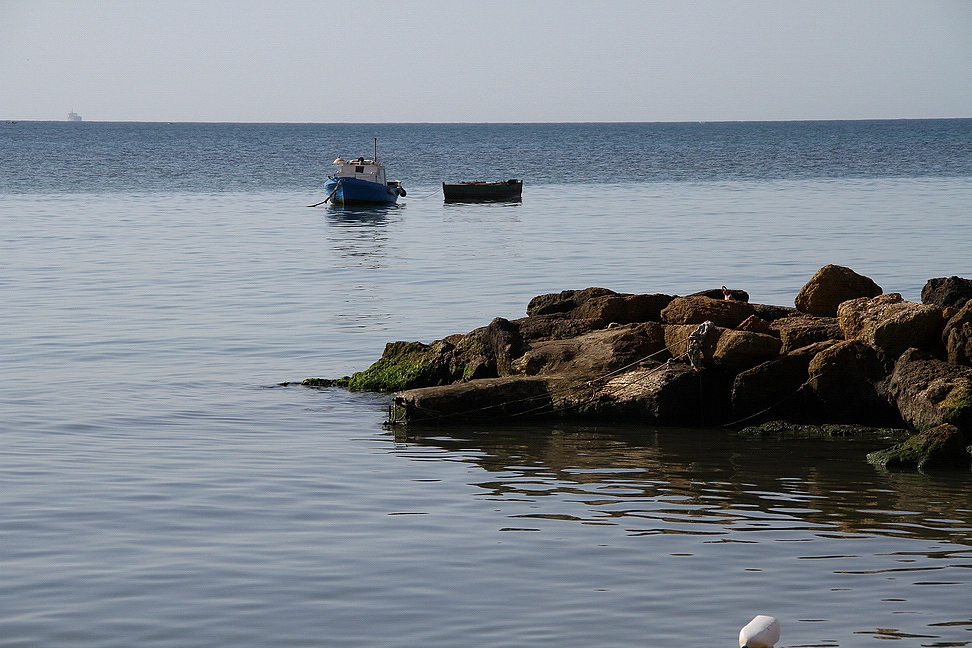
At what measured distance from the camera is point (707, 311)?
43.2ft

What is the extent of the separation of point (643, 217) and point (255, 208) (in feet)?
56.3

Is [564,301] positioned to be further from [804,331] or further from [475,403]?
[804,331]

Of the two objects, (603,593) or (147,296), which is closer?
(603,593)

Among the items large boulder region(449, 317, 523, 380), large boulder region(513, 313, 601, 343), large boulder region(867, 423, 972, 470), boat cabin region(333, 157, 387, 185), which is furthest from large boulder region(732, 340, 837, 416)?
boat cabin region(333, 157, 387, 185)

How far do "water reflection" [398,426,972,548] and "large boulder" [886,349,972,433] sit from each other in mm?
498

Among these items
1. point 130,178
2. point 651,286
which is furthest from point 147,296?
point 130,178

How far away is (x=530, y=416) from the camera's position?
41.0 ft

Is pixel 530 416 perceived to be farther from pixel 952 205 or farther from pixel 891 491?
pixel 952 205

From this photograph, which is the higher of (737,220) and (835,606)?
(737,220)

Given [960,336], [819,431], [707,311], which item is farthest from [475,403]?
[960,336]

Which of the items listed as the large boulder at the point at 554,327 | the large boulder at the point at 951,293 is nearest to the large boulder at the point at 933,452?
the large boulder at the point at 951,293

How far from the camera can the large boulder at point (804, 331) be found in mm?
12516

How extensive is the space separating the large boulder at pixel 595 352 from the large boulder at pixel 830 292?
83.0 inches

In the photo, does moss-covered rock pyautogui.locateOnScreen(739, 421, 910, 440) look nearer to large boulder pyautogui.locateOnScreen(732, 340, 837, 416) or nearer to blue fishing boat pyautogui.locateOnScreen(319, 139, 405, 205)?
large boulder pyautogui.locateOnScreen(732, 340, 837, 416)
